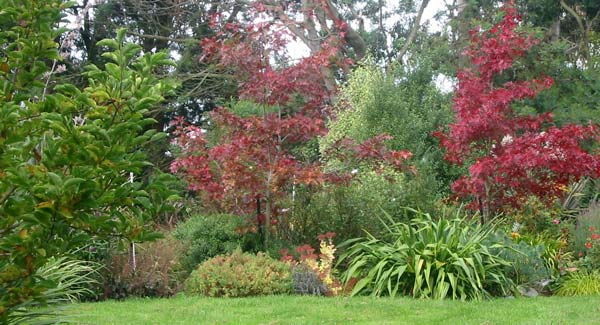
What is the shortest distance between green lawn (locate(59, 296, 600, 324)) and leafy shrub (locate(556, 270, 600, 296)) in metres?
0.56

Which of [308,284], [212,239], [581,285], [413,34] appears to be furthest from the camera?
[413,34]

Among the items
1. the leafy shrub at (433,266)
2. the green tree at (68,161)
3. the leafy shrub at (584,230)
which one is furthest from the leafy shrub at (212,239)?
the green tree at (68,161)

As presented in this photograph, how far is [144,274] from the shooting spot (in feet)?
27.3

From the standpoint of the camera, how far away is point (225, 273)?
809cm

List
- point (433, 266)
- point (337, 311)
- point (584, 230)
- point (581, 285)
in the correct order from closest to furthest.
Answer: point (337, 311) < point (433, 266) < point (581, 285) < point (584, 230)

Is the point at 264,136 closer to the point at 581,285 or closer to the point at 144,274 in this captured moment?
the point at 144,274

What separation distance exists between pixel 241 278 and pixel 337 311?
156 cm

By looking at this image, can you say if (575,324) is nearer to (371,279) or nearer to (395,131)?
(371,279)

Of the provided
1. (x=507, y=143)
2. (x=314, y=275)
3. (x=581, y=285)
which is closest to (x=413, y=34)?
(x=507, y=143)

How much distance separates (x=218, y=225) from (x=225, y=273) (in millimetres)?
1568

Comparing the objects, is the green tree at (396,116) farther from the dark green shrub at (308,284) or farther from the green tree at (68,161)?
the green tree at (68,161)

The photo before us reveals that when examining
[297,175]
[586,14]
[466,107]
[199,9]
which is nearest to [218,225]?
[297,175]

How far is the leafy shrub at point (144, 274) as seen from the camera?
Result: 8.23 metres

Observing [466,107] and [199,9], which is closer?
[466,107]
